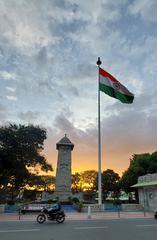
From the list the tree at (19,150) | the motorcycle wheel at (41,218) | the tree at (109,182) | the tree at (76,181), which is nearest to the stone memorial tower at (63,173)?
the tree at (19,150)

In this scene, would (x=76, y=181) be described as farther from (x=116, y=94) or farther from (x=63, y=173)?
(x=116, y=94)

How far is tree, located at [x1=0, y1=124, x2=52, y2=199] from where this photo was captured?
33.1 m

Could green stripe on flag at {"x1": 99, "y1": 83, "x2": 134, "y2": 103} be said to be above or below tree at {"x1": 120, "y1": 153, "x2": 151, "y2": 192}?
above

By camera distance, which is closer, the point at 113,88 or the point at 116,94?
the point at 116,94

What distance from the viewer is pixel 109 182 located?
83.0 m

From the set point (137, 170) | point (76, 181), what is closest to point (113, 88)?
point (137, 170)

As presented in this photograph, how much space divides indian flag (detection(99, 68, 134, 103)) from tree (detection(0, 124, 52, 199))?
11067 millimetres

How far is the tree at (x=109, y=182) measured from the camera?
8275cm

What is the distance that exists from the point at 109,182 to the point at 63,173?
123ft

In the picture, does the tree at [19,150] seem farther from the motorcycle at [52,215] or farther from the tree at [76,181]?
the tree at [76,181]

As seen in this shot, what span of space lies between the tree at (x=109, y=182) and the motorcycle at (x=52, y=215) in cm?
6568

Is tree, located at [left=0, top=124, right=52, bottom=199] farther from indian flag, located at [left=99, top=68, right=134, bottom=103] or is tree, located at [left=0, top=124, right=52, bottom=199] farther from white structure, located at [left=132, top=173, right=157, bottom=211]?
white structure, located at [left=132, top=173, right=157, bottom=211]

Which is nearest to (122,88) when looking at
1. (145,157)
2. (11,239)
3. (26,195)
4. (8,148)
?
(8,148)

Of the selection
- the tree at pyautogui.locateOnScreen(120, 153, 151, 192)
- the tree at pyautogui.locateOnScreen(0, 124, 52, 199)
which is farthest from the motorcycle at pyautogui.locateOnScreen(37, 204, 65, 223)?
the tree at pyautogui.locateOnScreen(120, 153, 151, 192)
